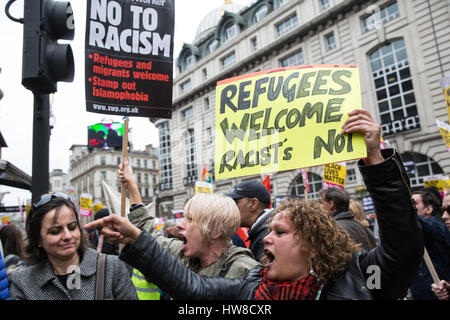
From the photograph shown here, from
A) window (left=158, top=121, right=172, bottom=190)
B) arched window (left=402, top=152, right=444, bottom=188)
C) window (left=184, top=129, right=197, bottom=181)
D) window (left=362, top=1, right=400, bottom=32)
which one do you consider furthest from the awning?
window (left=158, top=121, right=172, bottom=190)

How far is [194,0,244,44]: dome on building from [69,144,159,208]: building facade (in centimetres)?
2901

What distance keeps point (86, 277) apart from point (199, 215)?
33.2 inches

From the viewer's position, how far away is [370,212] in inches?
551

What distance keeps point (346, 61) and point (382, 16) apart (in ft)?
10.6

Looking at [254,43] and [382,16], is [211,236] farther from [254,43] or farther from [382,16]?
[254,43]

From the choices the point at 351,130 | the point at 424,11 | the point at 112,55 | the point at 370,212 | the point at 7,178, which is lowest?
the point at 370,212

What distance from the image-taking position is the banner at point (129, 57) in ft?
8.79

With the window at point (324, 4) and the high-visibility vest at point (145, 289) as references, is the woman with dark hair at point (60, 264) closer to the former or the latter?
the high-visibility vest at point (145, 289)

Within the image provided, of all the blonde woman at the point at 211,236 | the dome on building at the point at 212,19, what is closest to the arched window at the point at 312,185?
the blonde woman at the point at 211,236

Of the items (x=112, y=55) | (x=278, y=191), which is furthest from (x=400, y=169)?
(x=278, y=191)

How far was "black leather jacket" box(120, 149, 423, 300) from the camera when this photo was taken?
4.57ft

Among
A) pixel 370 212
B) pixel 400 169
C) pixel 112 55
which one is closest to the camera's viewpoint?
pixel 400 169

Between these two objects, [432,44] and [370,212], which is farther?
[432,44]
